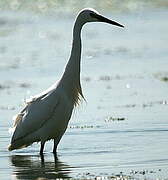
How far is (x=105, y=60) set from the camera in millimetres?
23562

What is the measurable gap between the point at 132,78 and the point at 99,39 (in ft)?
30.2

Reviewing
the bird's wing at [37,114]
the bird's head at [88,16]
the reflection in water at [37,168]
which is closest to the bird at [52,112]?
the bird's wing at [37,114]

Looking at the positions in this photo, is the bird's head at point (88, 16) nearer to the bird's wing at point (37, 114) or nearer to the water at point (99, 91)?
the bird's wing at point (37, 114)

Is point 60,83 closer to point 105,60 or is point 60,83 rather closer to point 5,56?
point 105,60

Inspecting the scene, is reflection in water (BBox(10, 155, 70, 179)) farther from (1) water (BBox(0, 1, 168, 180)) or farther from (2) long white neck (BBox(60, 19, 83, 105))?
(2) long white neck (BBox(60, 19, 83, 105))

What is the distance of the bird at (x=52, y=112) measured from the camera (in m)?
12.5

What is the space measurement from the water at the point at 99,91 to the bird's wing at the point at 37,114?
0.41m

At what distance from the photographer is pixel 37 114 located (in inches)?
494

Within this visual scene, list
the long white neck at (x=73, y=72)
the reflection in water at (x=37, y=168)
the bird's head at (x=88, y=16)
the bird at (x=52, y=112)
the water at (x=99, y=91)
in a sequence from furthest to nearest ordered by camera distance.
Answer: the bird's head at (x=88, y=16) < the long white neck at (x=73, y=72) < the bird at (x=52, y=112) < the water at (x=99, y=91) < the reflection in water at (x=37, y=168)

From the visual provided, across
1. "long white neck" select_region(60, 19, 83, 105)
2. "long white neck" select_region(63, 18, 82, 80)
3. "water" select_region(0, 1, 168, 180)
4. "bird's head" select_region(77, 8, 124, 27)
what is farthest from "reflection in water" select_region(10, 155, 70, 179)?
"bird's head" select_region(77, 8, 124, 27)

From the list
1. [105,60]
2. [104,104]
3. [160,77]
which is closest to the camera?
[104,104]

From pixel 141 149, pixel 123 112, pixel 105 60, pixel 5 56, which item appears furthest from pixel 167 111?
pixel 5 56

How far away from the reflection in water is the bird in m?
0.28

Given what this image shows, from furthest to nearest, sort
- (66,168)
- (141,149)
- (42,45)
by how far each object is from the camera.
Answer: (42,45) < (141,149) < (66,168)
